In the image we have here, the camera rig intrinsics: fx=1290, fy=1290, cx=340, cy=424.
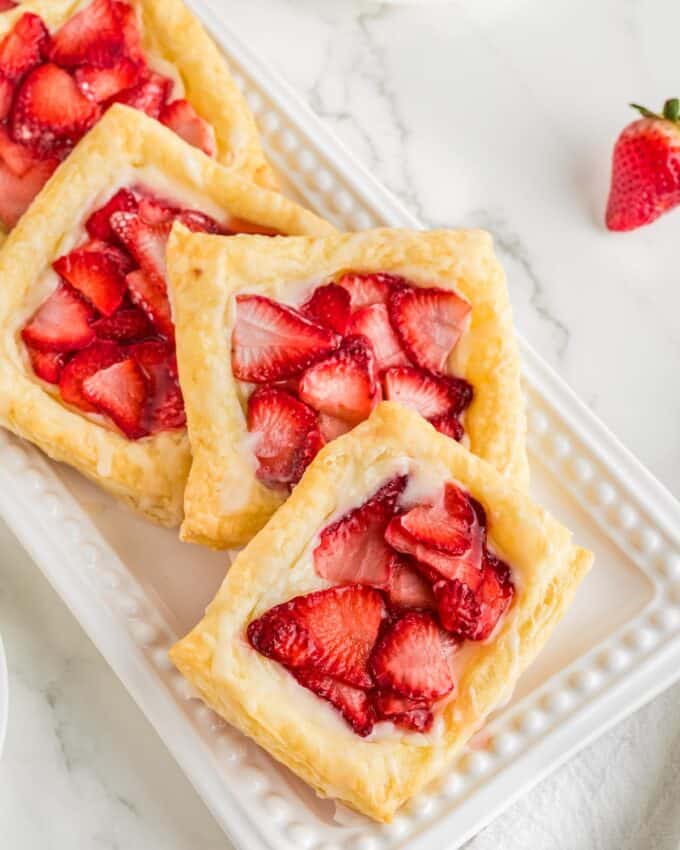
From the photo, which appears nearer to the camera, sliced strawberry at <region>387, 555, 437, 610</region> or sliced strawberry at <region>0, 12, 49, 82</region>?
sliced strawberry at <region>387, 555, 437, 610</region>

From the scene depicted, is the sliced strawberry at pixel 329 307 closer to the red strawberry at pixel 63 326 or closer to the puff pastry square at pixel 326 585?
the puff pastry square at pixel 326 585

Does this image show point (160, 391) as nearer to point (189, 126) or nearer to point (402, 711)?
point (189, 126)

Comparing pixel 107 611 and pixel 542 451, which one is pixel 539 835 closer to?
pixel 542 451

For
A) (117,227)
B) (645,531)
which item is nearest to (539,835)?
(645,531)

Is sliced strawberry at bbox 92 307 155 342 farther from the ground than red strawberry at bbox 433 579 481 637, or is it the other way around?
red strawberry at bbox 433 579 481 637

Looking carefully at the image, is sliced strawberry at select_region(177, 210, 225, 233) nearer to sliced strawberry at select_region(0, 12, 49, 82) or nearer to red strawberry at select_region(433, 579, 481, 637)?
sliced strawberry at select_region(0, 12, 49, 82)

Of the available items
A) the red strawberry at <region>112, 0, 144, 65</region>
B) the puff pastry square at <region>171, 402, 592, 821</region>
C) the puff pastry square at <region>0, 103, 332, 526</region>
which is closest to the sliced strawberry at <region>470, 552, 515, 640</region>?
the puff pastry square at <region>171, 402, 592, 821</region>

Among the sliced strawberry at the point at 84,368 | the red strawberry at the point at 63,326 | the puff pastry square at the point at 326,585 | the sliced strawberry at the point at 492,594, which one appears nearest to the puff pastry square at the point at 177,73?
the red strawberry at the point at 63,326
